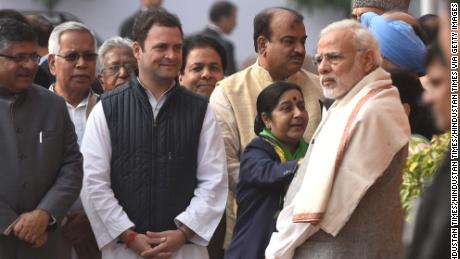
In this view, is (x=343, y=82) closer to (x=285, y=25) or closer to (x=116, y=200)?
(x=116, y=200)

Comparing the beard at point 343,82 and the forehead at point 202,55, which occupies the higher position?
the beard at point 343,82

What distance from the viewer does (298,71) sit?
7637mm

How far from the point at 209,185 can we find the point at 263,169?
347 millimetres

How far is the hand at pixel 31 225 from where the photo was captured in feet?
21.2

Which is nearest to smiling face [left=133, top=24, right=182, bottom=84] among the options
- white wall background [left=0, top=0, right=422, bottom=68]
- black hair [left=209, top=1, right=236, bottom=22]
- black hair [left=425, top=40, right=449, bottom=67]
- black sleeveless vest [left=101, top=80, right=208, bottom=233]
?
black sleeveless vest [left=101, top=80, right=208, bottom=233]

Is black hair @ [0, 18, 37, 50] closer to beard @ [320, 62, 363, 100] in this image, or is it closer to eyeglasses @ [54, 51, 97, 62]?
eyeglasses @ [54, 51, 97, 62]

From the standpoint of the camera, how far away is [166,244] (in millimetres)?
6617

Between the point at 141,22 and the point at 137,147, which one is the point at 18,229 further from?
the point at 141,22

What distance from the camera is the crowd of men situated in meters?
5.78

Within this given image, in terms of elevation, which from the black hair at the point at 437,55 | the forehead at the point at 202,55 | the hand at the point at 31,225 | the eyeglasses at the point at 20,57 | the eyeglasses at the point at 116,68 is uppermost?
the black hair at the point at 437,55

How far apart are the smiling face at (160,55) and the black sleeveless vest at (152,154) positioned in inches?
4.0

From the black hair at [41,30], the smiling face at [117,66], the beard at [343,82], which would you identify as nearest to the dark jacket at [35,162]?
the smiling face at [117,66]

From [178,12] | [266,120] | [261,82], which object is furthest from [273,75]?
[178,12]

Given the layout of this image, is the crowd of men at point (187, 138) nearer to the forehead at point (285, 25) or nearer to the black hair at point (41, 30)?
the forehead at point (285, 25)
